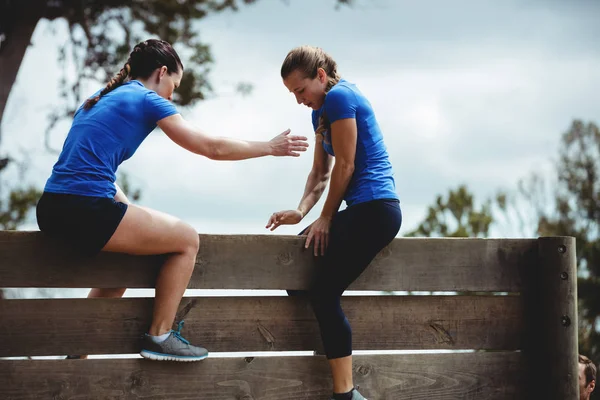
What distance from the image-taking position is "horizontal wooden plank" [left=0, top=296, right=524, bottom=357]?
3.05 meters

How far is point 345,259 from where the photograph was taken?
10.2 ft

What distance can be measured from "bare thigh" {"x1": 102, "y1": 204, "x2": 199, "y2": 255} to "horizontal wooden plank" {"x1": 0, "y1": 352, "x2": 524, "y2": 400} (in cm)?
53

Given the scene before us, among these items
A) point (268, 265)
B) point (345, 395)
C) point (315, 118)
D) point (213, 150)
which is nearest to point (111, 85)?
point (213, 150)

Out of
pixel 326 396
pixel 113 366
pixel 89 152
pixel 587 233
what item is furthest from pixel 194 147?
pixel 587 233

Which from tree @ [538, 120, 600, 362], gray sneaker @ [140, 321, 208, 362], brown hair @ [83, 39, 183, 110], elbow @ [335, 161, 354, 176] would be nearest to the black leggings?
elbow @ [335, 161, 354, 176]

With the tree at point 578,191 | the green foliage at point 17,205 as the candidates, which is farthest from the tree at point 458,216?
the green foliage at point 17,205

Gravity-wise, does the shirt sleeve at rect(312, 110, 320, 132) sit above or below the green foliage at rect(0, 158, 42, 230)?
above

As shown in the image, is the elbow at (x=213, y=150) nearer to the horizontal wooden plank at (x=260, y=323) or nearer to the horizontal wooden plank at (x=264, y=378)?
the horizontal wooden plank at (x=260, y=323)

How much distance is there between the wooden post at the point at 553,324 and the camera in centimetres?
335

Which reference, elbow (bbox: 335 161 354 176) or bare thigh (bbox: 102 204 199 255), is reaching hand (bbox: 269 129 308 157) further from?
bare thigh (bbox: 102 204 199 255)

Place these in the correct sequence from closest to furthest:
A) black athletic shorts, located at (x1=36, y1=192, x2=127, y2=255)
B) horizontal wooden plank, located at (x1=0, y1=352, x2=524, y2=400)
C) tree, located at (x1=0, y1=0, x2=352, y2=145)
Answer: black athletic shorts, located at (x1=36, y1=192, x2=127, y2=255) → horizontal wooden plank, located at (x1=0, y1=352, x2=524, y2=400) → tree, located at (x1=0, y1=0, x2=352, y2=145)

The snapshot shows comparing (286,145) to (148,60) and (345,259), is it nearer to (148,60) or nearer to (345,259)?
(345,259)

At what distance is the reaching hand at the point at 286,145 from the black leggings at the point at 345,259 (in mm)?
378

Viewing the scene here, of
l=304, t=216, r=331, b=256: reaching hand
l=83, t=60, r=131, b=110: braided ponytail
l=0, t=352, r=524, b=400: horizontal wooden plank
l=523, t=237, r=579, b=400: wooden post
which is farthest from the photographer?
l=523, t=237, r=579, b=400: wooden post
